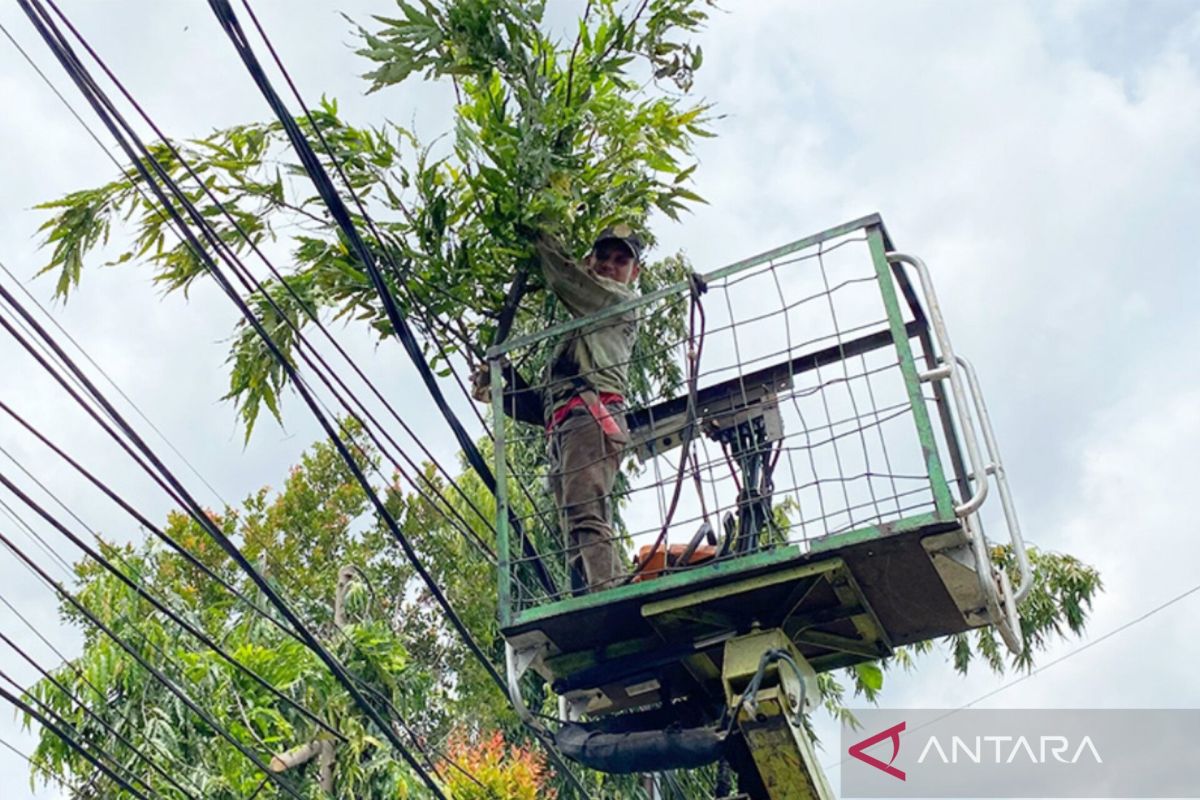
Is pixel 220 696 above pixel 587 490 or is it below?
above

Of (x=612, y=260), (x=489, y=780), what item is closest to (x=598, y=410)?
(x=612, y=260)

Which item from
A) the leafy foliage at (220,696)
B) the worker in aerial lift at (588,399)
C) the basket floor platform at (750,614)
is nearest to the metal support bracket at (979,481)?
the basket floor platform at (750,614)

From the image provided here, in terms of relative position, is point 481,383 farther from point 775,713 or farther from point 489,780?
point 489,780

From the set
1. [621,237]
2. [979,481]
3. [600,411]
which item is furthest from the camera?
[621,237]

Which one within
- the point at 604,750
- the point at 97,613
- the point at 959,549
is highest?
the point at 97,613

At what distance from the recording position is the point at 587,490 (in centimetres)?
525

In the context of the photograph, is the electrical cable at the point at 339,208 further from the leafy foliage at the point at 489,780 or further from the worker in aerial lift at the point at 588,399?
the leafy foliage at the point at 489,780

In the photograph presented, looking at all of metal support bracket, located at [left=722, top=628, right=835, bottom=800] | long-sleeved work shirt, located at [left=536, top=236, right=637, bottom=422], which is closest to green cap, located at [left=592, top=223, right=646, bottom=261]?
long-sleeved work shirt, located at [left=536, top=236, right=637, bottom=422]

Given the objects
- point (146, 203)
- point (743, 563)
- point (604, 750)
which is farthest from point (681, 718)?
point (146, 203)

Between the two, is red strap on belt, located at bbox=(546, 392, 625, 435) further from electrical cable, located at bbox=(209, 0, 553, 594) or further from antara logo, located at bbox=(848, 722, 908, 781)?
antara logo, located at bbox=(848, 722, 908, 781)

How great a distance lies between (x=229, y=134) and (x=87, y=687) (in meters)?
5.77

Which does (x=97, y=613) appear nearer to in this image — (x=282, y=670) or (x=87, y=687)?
(x=87, y=687)

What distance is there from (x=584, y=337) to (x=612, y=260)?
22.8 inches

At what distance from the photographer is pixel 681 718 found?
16.4ft
